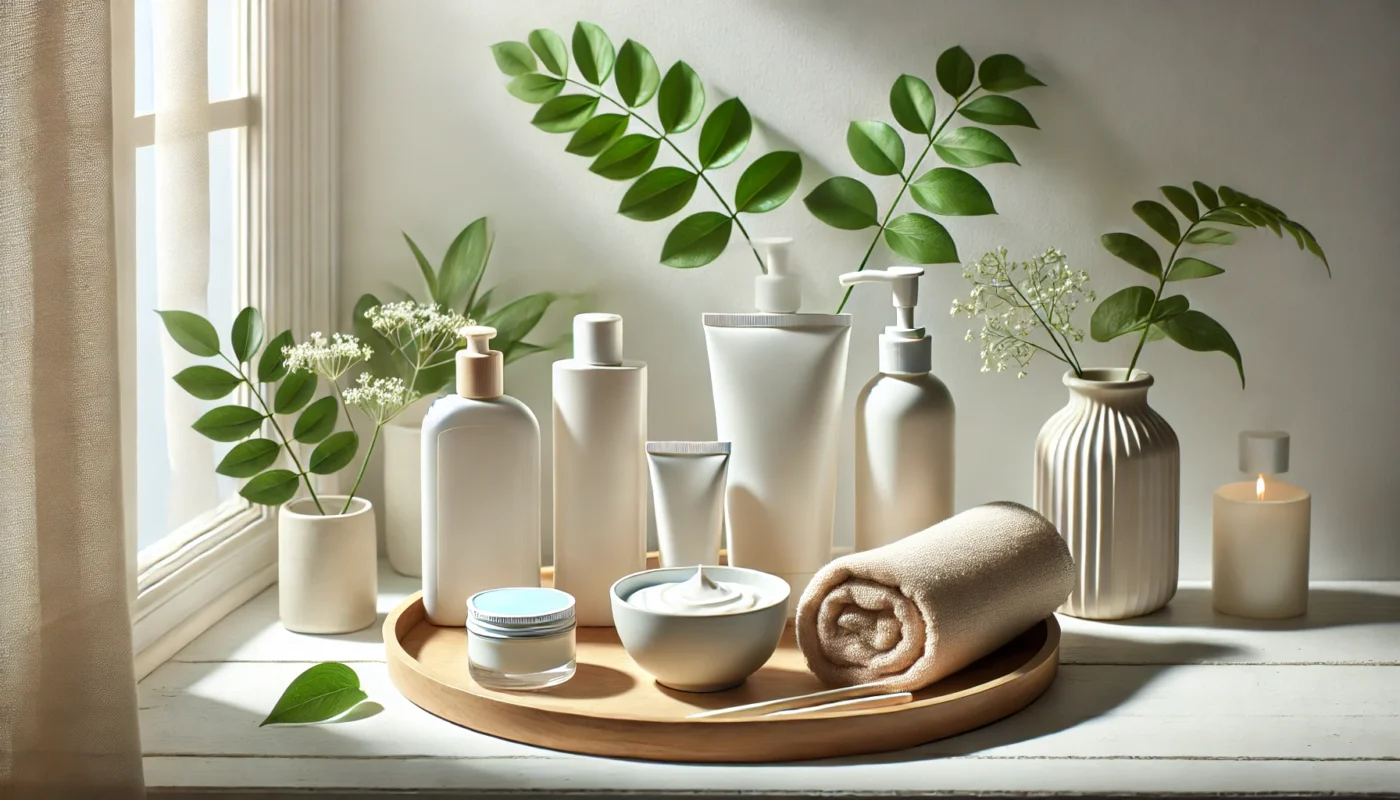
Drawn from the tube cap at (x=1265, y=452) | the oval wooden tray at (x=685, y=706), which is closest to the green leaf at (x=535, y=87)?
the oval wooden tray at (x=685, y=706)

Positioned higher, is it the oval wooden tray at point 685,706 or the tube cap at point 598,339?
the tube cap at point 598,339

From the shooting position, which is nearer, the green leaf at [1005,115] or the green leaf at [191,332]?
the green leaf at [191,332]

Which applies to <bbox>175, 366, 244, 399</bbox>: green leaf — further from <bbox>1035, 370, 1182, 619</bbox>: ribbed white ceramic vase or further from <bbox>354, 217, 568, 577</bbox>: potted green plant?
<bbox>1035, 370, 1182, 619</bbox>: ribbed white ceramic vase

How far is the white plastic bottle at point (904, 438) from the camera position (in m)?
0.91

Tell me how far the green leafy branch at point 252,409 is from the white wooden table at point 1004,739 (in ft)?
0.38

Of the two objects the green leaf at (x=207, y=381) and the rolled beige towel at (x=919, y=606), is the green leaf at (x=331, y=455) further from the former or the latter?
the rolled beige towel at (x=919, y=606)

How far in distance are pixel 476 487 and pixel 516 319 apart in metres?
0.21

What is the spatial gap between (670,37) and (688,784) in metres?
0.61

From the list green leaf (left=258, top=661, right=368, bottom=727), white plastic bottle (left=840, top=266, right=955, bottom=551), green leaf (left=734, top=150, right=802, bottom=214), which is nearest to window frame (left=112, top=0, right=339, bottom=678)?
green leaf (left=258, top=661, right=368, bottom=727)

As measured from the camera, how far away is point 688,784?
689 millimetres

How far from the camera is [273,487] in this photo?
91cm

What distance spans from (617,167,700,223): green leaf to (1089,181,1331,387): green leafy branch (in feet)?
1.05

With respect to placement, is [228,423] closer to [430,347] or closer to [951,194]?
[430,347]

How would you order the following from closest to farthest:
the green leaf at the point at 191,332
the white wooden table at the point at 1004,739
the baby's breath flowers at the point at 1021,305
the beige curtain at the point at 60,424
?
the beige curtain at the point at 60,424 → the white wooden table at the point at 1004,739 → the green leaf at the point at 191,332 → the baby's breath flowers at the point at 1021,305
